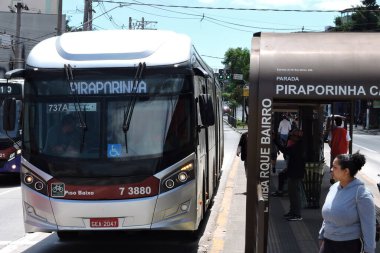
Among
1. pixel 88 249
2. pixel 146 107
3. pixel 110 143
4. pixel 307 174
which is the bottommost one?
pixel 88 249

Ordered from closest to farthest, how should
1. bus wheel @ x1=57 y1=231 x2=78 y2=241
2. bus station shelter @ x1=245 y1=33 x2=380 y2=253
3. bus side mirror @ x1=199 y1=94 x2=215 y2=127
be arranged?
bus station shelter @ x1=245 y1=33 x2=380 y2=253 < bus side mirror @ x1=199 y1=94 x2=215 y2=127 < bus wheel @ x1=57 y1=231 x2=78 y2=241

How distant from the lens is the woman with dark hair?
4.75 meters

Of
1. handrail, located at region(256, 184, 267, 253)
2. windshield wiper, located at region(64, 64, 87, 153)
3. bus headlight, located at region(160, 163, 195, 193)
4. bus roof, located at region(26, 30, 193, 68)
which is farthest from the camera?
Answer: bus roof, located at region(26, 30, 193, 68)

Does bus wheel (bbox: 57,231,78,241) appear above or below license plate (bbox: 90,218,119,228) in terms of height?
below

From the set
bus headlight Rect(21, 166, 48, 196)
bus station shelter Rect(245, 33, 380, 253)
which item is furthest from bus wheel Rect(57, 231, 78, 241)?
bus station shelter Rect(245, 33, 380, 253)

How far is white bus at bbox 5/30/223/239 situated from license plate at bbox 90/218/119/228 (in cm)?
1

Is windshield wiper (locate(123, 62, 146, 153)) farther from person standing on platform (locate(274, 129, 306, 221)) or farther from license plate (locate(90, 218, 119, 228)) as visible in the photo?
person standing on platform (locate(274, 129, 306, 221))

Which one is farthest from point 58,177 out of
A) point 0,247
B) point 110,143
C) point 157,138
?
point 0,247

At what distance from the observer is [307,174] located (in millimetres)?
11547

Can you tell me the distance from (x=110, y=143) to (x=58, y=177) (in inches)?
32.3

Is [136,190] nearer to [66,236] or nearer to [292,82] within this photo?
[292,82]

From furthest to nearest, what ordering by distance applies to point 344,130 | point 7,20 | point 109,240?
point 7,20 < point 344,130 < point 109,240

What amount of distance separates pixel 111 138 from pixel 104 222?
1118 millimetres

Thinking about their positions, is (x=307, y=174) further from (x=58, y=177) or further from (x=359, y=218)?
(x=359, y=218)
